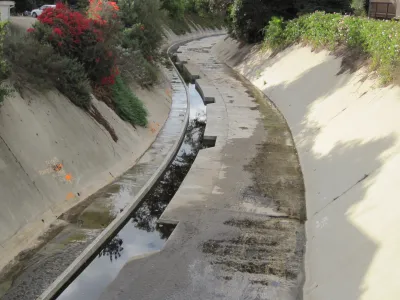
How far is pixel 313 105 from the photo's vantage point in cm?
1733

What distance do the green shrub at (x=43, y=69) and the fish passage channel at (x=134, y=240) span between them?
3.37 m

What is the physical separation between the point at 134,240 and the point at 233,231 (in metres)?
2.06

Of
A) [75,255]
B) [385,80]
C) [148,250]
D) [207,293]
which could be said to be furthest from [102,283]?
[385,80]

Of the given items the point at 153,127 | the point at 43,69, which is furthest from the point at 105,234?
the point at 153,127

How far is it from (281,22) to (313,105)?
13607 mm

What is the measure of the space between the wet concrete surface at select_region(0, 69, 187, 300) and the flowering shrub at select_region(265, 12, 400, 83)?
7425 mm

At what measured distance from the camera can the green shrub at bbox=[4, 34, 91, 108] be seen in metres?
11.3

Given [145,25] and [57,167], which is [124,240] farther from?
[145,25]

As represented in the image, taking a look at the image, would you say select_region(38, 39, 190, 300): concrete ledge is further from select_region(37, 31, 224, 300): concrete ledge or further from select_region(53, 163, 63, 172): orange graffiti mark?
select_region(53, 163, 63, 172): orange graffiti mark

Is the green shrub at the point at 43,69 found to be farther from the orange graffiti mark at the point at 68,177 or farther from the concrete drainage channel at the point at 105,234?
the concrete drainage channel at the point at 105,234

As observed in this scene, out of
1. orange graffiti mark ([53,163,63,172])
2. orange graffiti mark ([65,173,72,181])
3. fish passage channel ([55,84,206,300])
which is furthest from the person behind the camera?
orange graffiti mark ([65,173,72,181])

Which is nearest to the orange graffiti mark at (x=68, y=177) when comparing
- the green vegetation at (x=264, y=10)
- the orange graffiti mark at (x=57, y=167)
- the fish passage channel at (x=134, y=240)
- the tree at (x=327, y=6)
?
the orange graffiti mark at (x=57, y=167)

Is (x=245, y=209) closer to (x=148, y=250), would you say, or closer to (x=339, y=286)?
(x=148, y=250)

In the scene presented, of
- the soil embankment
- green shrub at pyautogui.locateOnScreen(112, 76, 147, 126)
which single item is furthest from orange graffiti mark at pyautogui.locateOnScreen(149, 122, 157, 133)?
the soil embankment
